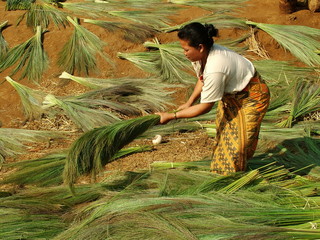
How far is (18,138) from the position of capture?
4047 millimetres

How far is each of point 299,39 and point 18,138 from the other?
3.24 metres

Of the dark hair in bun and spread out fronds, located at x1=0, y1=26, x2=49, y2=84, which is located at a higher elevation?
the dark hair in bun

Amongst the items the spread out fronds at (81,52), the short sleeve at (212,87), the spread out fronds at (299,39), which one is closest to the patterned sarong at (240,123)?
the short sleeve at (212,87)

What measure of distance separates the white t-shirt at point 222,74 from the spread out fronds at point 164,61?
233 centimetres

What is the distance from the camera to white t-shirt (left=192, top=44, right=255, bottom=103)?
2520 mm

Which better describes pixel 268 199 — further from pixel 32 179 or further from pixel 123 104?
pixel 123 104

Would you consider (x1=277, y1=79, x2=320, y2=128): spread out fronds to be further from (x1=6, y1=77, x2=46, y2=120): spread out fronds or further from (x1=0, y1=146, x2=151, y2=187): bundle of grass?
(x1=6, y1=77, x2=46, y2=120): spread out fronds

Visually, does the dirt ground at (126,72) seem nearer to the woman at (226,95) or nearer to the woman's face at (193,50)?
the woman at (226,95)

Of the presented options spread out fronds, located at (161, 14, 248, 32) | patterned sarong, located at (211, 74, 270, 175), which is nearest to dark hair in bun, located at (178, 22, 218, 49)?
patterned sarong, located at (211, 74, 270, 175)

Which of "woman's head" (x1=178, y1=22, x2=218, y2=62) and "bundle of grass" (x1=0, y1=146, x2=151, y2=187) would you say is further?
"bundle of grass" (x1=0, y1=146, x2=151, y2=187)

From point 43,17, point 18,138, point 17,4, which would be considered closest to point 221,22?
point 43,17

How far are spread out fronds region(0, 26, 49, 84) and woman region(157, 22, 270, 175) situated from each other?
2.84m

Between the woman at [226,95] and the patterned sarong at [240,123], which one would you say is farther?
the patterned sarong at [240,123]

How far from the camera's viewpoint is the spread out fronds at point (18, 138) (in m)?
3.86
